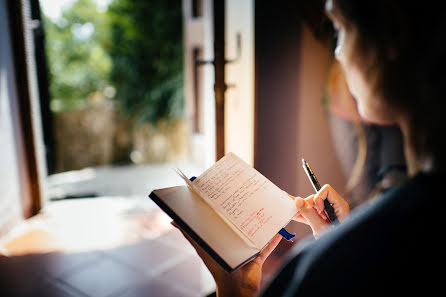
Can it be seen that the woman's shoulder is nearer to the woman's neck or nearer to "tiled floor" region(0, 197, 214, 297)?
the woman's neck

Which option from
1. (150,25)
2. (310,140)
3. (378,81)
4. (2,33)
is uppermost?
(150,25)

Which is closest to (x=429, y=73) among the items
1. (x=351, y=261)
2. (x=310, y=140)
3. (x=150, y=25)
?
(x=351, y=261)

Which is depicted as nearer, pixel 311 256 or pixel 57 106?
pixel 311 256

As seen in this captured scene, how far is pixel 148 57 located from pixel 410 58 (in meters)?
6.63

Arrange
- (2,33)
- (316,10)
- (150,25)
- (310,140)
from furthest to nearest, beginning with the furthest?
1. (150,25)
2. (2,33)
3. (310,140)
4. (316,10)

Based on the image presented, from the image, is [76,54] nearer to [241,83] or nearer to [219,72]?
[241,83]

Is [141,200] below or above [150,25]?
below

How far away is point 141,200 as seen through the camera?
10.0 feet

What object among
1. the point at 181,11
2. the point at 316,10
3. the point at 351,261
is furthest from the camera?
the point at 181,11

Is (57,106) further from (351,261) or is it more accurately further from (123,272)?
(351,261)

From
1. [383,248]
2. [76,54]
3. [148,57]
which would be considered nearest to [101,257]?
[383,248]

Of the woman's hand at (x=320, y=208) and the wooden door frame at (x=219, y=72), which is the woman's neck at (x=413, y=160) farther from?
the wooden door frame at (x=219, y=72)

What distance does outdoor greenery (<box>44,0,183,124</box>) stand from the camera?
19.9 feet

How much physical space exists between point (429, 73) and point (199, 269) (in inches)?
67.7
